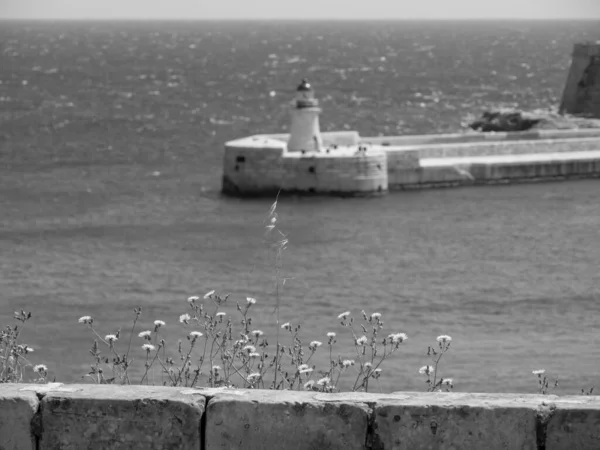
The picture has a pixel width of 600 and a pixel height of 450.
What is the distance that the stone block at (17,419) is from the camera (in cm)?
527

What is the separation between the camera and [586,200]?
37.2 m

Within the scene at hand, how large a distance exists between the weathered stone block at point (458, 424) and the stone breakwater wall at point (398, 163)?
101 ft

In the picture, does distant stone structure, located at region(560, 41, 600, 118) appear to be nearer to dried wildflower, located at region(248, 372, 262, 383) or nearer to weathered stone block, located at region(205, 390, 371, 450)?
dried wildflower, located at region(248, 372, 262, 383)

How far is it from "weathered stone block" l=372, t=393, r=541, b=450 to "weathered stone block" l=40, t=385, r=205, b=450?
84 cm

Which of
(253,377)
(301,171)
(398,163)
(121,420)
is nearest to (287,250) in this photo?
(301,171)

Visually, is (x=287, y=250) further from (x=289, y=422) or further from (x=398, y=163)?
(x=289, y=422)

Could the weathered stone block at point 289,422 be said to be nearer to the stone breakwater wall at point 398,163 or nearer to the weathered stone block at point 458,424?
the weathered stone block at point 458,424

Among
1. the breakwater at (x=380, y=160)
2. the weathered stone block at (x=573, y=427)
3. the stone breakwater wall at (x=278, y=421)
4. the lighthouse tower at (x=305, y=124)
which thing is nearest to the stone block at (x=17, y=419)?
the stone breakwater wall at (x=278, y=421)

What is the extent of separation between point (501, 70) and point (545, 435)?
345ft

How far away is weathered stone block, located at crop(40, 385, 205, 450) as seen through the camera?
207 inches

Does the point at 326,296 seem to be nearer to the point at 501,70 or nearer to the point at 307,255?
the point at 307,255

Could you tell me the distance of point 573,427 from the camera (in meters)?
5.16

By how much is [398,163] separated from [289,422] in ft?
110

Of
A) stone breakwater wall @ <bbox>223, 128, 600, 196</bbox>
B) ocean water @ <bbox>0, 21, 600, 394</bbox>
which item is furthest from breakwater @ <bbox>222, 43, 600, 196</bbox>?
ocean water @ <bbox>0, 21, 600, 394</bbox>
